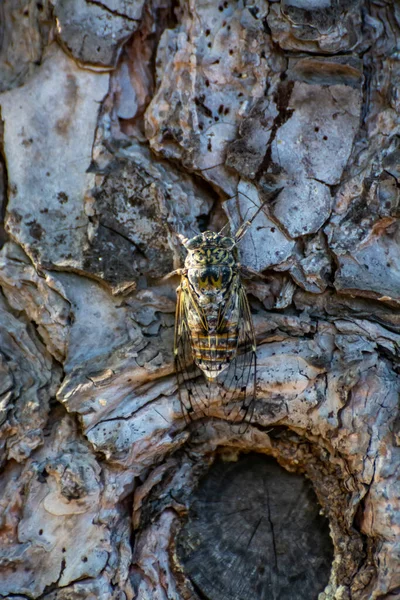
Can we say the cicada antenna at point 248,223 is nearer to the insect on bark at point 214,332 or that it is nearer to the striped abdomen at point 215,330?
the insect on bark at point 214,332

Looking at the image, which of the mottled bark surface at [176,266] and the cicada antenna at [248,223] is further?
the cicada antenna at [248,223]

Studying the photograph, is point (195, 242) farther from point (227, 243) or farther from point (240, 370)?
point (240, 370)

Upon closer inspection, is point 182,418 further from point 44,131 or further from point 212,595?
point 44,131

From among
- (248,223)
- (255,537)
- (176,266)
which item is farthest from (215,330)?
(255,537)

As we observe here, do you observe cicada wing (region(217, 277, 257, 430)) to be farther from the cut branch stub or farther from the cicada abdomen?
the cut branch stub

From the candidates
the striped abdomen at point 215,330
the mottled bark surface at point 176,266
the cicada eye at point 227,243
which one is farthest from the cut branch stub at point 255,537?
the cicada eye at point 227,243

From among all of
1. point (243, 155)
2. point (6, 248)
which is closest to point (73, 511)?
point (6, 248)
